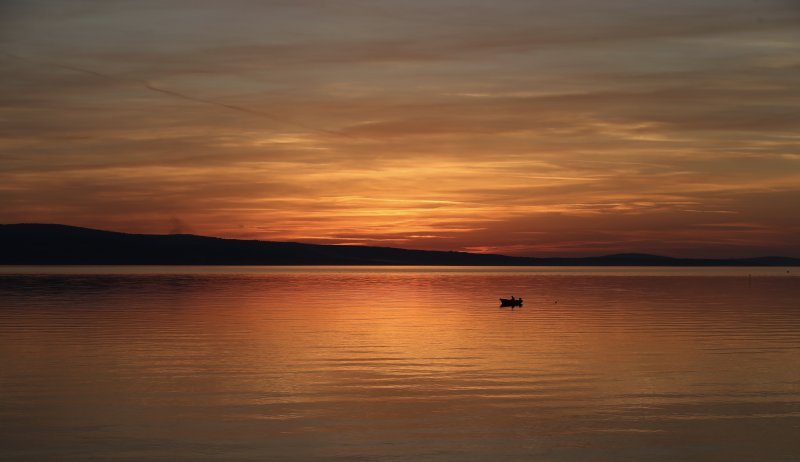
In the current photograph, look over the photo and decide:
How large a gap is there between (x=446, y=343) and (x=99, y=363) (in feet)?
46.1

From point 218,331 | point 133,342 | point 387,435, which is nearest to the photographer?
point 387,435

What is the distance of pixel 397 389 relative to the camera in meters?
26.2

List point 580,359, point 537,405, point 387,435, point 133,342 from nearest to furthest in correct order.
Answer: point 387,435 → point 537,405 → point 580,359 → point 133,342

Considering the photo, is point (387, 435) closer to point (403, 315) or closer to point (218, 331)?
point (218, 331)

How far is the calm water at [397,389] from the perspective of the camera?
19.4 metres

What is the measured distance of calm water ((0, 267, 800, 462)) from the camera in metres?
19.4

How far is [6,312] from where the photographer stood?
179ft

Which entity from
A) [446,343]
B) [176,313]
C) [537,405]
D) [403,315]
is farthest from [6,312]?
[537,405]

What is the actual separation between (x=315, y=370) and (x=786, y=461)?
15669 mm

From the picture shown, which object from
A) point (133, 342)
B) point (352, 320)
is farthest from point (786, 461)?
point (352, 320)

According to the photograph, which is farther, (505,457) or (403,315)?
(403,315)

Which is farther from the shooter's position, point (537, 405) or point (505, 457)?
point (537, 405)

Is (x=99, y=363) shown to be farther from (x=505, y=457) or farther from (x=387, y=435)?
(x=505, y=457)

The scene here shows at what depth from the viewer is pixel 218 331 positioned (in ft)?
144
